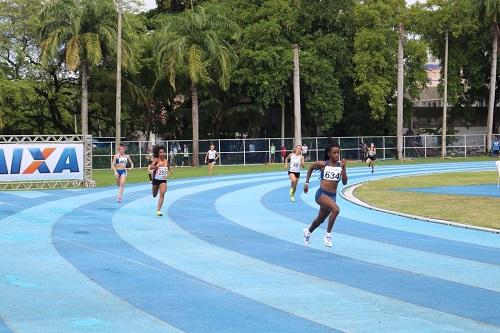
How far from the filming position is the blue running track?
711 cm

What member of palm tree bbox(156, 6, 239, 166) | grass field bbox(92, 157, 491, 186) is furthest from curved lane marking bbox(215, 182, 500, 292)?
palm tree bbox(156, 6, 239, 166)

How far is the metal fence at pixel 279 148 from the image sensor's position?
4828cm

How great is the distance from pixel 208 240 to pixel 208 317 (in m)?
5.88

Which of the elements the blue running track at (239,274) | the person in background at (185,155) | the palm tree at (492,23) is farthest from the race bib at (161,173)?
the palm tree at (492,23)

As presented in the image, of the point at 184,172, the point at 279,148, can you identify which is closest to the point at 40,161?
the point at 184,172

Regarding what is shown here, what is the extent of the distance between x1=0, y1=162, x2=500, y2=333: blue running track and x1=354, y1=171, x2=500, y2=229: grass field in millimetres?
1046

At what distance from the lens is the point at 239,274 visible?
9.66 metres

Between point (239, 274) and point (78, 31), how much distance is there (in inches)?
1371

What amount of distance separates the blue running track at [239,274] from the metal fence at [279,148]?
101ft

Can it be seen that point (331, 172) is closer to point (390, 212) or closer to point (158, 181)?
point (390, 212)

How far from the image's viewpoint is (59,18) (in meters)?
42.1

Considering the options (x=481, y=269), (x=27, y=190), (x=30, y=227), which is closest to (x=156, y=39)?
(x=27, y=190)

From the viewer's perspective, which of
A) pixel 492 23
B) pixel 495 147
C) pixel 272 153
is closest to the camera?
pixel 272 153

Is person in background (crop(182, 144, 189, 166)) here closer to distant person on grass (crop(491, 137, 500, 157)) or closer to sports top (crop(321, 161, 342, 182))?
distant person on grass (crop(491, 137, 500, 157))
